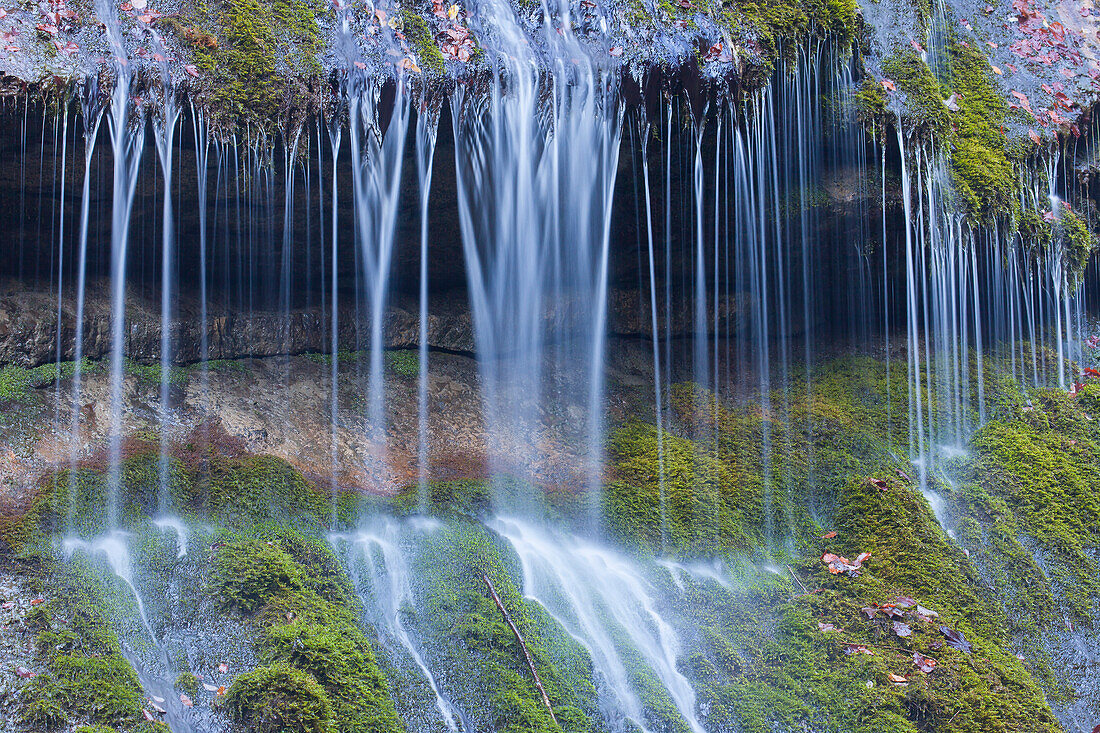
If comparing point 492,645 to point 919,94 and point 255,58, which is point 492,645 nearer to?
point 255,58

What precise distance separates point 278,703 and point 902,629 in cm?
424

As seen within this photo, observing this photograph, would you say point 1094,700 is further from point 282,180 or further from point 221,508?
point 282,180

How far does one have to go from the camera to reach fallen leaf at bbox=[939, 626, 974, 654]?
17.6 ft

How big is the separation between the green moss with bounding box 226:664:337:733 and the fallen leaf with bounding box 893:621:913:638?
155 inches

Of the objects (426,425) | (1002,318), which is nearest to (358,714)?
(426,425)

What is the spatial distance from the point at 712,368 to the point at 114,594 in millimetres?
6296

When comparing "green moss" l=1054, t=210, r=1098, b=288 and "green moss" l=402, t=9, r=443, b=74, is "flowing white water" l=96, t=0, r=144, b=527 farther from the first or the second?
"green moss" l=1054, t=210, r=1098, b=288

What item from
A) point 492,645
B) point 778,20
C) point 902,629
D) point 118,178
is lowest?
point 902,629

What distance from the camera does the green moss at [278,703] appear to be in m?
3.89

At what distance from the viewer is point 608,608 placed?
17.9 feet

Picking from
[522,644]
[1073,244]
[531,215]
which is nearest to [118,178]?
[531,215]

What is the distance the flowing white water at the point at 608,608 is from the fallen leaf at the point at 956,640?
2013 millimetres

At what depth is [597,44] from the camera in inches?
255

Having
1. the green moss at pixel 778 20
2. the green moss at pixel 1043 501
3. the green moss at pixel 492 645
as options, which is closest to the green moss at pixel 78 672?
the green moss at pixel 492 645
